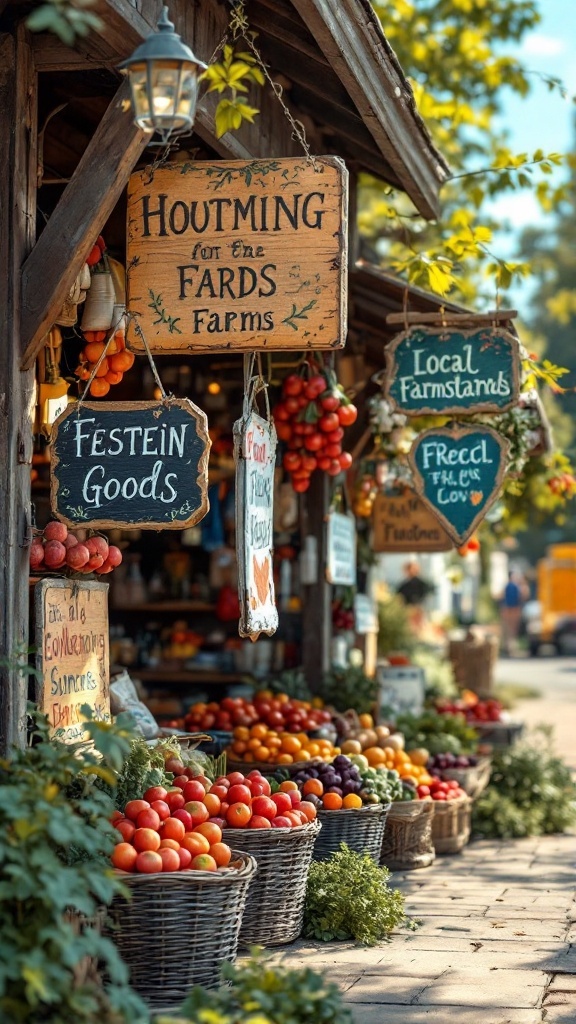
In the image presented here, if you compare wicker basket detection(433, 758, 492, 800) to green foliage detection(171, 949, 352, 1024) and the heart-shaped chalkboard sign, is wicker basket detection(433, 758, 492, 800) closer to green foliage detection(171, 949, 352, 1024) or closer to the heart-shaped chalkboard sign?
the heart-shaped chalkboard sign

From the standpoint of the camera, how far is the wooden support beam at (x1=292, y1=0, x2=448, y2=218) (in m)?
5.71

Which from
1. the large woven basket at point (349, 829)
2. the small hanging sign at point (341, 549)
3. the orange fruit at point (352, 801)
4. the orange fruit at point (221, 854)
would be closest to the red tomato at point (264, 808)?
Answer: the orange fruit at point (221, 854)

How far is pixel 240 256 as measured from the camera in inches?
208

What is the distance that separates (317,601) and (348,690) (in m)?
0.66

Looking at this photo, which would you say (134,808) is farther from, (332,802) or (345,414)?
(345,414)

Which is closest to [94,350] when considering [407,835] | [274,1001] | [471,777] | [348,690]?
[274,1001]

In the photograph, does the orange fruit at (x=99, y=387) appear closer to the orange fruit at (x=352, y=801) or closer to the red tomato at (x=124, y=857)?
the red tomato at (x=124, y=857)

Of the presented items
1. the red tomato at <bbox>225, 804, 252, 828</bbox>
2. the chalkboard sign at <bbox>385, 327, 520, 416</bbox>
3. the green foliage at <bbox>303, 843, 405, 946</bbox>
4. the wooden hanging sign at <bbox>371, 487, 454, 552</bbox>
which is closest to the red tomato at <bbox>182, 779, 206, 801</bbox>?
the red tomato at <bbox>225, 804, 252, 828</bbox>

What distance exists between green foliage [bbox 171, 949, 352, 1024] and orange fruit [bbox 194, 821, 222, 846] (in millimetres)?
1165

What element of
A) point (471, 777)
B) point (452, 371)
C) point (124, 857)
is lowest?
point (471, 777)

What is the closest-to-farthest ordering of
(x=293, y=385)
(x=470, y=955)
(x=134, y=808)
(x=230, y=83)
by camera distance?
(x=230, y=83) < (x=134, y=808) < (x=470, y=955) < (x=293, y=385)

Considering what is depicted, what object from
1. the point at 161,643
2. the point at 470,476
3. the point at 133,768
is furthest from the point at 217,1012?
the point at 161,643

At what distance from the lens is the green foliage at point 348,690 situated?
9.12m

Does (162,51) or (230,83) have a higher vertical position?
(230,83)
